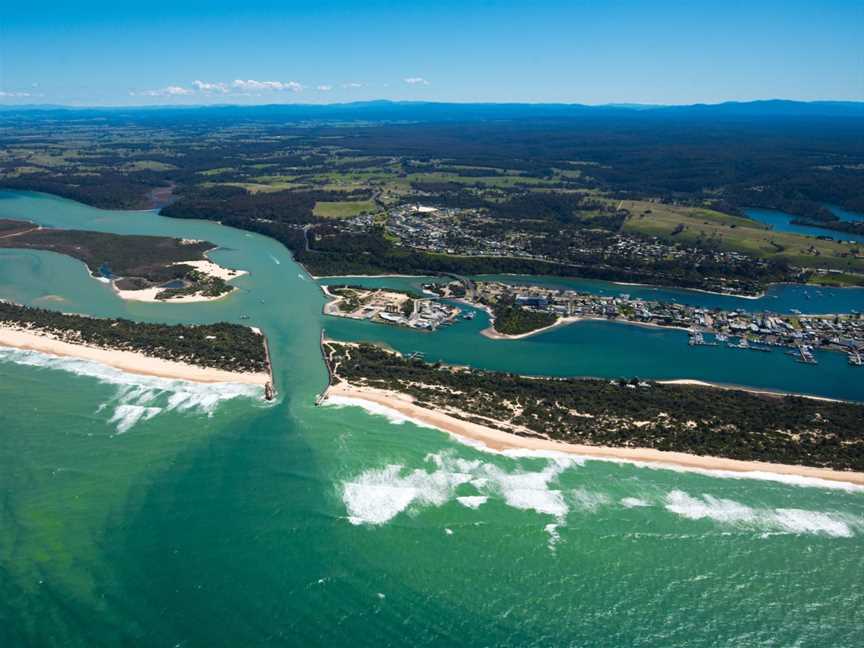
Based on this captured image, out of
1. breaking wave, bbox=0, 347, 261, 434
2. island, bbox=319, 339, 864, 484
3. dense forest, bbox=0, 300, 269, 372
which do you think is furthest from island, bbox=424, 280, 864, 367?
breaking wave, bbox=0, 347, 261, 434

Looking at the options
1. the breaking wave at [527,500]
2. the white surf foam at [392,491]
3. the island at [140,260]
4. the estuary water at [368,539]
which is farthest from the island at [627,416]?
the island at [140,260]

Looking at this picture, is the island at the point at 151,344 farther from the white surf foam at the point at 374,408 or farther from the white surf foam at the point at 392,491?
the white surf foam at the point at 392,491

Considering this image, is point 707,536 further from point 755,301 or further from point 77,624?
point 755,301

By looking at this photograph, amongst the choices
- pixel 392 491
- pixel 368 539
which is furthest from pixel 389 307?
pixel 368 539

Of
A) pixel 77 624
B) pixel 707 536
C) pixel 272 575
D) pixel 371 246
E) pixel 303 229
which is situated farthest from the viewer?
pixel 303 229

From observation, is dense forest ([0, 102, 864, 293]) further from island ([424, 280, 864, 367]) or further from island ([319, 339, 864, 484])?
island ([319, 339, 864, 484])

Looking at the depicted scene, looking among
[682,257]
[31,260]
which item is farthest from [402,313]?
[31,260]
